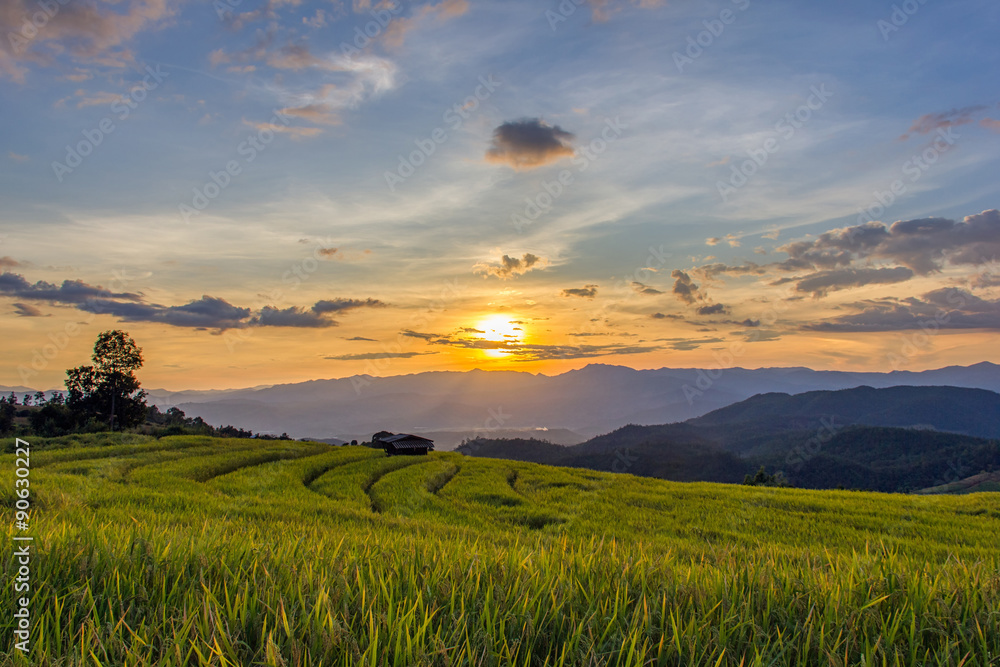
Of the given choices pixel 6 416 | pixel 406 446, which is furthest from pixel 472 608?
pixel 6 416

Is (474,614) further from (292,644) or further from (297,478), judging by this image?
(297,478)

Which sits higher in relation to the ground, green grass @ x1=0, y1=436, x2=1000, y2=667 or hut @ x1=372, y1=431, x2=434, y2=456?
green grass @ x1=0, y1=436, x2=1000, y2=667

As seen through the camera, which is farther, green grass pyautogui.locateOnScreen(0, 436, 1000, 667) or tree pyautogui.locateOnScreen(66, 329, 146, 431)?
tree pyautogui.locateOnScreen(66, 329, 146, 431)

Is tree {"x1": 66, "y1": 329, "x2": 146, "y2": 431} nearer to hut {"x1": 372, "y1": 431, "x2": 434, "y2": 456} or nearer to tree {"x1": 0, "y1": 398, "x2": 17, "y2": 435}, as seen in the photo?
tree {"x1": 0, "y1": 398, "x2": 17, "y2": 435}

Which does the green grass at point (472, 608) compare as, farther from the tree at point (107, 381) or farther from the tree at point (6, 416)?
the tree at point (6, 416)

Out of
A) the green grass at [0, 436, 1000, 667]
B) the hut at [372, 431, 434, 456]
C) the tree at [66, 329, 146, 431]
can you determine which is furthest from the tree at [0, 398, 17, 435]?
the green grass at [0, 436, 1000, 667]

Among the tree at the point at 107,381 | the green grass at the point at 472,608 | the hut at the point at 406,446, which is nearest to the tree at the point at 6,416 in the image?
the tree at the point at 107,381

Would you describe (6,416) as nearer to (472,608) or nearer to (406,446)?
(406,446)

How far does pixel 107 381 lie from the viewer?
58.0 m

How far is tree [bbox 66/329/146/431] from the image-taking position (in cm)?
5728

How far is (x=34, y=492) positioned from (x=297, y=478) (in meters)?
21.1

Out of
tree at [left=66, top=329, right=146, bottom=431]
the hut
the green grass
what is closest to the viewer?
the green grass

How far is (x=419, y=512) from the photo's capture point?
20500 mm

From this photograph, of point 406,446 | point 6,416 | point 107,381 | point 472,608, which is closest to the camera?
point 472,608
